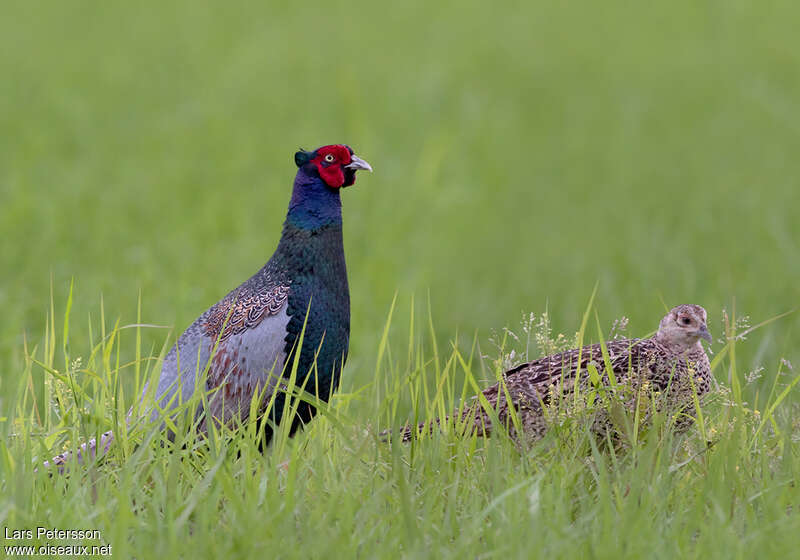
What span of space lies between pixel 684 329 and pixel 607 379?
54 cm

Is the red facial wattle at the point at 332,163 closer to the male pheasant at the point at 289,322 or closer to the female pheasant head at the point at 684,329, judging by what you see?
the male pheasant at the point at 289,322

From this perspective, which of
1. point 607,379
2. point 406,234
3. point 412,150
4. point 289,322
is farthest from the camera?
point 412,150

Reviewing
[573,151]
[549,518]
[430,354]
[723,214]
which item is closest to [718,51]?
[573,151]

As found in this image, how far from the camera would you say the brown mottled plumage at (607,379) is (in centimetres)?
479

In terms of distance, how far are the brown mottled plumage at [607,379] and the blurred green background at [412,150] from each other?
0.66 meters

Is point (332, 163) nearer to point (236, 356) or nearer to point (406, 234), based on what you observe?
point (236, 356)

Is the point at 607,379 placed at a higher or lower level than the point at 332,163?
lower

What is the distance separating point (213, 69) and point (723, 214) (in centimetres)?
796

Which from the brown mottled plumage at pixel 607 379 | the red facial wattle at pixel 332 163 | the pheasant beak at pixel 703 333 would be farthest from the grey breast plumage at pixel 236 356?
the pheasant beak at pixel 703 333

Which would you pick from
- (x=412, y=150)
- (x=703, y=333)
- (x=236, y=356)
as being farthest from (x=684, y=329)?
(x=412, y=150)

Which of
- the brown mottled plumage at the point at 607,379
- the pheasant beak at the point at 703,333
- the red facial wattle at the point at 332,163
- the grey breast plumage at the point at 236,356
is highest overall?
the red facial wattle at the point at 332,163

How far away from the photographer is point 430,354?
7316 millimetres

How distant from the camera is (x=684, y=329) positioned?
527cm

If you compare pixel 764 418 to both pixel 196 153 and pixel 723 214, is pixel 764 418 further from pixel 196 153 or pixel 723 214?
pixel 196 153
